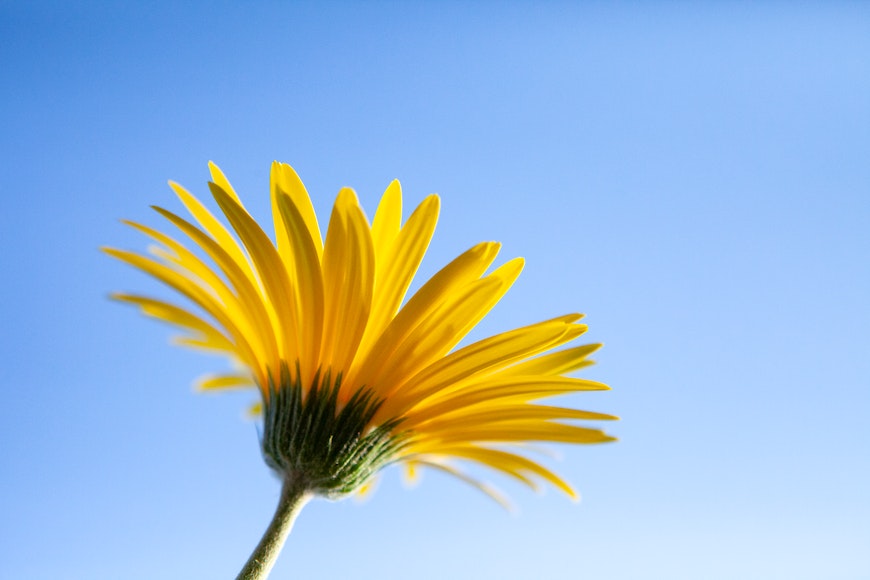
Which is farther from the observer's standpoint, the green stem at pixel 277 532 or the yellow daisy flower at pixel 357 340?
the yellow daisy flower at pixel 357 340

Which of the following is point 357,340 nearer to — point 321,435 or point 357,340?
point 357,340

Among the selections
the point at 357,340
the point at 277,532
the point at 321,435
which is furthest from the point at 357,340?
the point at 277,532

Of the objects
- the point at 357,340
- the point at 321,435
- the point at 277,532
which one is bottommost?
the point at 277,532

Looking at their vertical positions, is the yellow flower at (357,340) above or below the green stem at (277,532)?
above

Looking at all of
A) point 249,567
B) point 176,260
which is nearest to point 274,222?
point 176,260

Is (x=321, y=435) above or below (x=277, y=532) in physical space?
above
